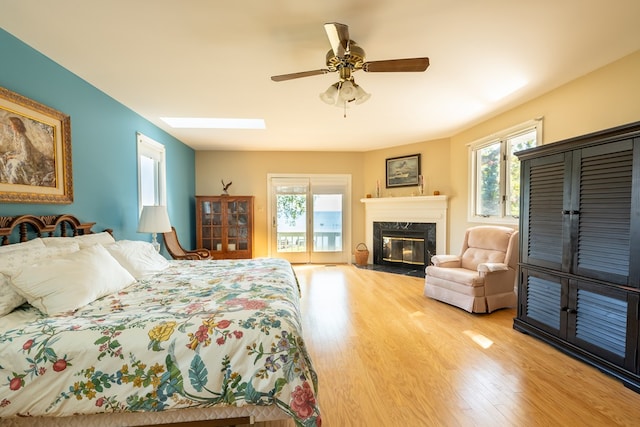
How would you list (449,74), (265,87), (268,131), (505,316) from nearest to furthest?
(449,74) < (265,87) < (505,316) < (268,131)

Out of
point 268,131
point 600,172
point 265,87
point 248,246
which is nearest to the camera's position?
point 600,172

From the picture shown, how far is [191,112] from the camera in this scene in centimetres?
346

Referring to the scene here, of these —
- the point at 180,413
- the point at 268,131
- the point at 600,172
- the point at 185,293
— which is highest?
the point at 268,131

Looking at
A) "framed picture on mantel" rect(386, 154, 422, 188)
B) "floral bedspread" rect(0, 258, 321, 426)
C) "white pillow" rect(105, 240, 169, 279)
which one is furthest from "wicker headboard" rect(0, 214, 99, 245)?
"framed picture on mantel" rect(386, 154, 422, 188)

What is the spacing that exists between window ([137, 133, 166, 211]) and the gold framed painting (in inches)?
47.2

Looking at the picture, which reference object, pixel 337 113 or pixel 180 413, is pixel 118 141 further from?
pixel 180 413

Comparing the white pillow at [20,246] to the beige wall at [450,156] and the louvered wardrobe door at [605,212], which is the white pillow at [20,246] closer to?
the beige wall at [450,156]

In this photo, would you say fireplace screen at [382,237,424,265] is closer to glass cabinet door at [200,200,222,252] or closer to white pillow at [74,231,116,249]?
glass cabinet door at [200,200,222,252]

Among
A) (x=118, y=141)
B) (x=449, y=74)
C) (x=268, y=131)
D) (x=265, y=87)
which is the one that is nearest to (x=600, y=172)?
(x=449, y=74)

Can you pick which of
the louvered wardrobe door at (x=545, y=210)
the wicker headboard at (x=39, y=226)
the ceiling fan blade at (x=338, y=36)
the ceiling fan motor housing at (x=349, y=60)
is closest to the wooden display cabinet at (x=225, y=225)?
the wicker headboard at (x=39, y=226)

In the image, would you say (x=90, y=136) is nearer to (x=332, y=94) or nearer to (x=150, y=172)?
(x=150, y=172)

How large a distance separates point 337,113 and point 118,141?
2658 mm

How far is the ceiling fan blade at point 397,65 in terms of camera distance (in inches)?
73.9

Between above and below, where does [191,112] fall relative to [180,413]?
above
